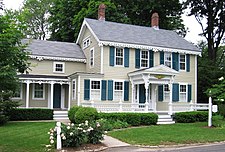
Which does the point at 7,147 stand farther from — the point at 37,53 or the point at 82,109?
the point at 37,53

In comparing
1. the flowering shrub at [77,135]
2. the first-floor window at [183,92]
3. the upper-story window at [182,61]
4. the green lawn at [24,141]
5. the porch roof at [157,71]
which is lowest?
the green lawn at [24,141]

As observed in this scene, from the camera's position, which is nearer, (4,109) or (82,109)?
(82,109)

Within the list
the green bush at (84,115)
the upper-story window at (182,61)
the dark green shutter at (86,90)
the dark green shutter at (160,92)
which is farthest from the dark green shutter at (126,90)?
the green bush at (84,115)

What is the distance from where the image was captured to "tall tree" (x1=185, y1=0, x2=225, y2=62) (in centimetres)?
4050

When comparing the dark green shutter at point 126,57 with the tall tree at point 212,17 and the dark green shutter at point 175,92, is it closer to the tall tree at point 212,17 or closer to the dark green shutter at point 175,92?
the dark green shutter at point 175,92

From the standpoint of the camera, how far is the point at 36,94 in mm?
25781

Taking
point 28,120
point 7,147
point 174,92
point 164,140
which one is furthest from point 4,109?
point 174,92

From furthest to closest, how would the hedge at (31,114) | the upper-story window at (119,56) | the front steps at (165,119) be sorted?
the upper-story window at (119,56) → the hedge at (31,114) → the front steps at (165,119)

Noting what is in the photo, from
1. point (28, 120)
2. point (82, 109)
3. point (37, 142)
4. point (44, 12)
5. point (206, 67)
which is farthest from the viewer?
point (44, 12)

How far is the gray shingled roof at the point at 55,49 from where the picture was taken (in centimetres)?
2642

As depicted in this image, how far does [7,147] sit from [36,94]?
15.0m

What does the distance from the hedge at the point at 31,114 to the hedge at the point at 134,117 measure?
5836mm

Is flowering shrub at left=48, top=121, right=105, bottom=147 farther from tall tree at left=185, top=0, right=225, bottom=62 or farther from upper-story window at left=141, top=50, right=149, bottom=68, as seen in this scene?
tall tree at left=185, top=0, right=225, bottom=62

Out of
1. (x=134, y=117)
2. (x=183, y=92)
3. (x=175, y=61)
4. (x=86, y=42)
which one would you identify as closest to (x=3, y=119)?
(x=134, y=117)
